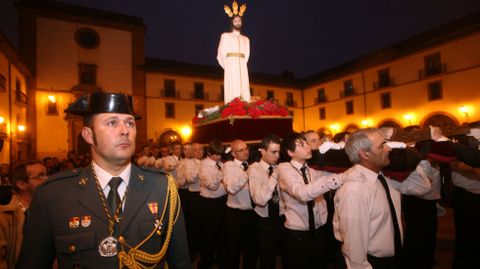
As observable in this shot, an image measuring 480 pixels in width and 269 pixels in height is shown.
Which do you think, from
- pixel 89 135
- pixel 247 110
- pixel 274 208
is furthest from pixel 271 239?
pixel 247 110

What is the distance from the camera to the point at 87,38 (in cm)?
2475

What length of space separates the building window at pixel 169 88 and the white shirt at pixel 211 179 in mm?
24392

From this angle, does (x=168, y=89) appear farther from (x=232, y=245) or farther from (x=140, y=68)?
(x=232, y=245)

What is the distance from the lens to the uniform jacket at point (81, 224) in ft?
6.10

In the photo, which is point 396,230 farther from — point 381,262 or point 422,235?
point 422,235

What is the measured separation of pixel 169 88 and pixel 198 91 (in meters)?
3.19

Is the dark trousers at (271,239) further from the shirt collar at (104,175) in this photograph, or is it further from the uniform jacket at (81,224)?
the shirt collar at (104,175)

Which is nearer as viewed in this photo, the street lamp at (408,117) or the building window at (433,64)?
the building window at (433,64)

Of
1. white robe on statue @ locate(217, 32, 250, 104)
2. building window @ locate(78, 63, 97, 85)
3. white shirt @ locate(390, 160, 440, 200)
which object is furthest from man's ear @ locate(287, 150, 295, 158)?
building window @ locate(78, 63, 97, 85)

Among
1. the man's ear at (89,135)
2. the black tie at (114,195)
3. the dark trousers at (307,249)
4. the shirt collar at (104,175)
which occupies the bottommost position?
the dark trousers at (307,249)

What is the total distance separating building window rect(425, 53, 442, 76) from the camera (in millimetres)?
23547

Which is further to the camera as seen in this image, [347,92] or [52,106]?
[347,92]

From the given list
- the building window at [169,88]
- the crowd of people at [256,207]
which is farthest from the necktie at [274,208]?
the building window at [169,88]

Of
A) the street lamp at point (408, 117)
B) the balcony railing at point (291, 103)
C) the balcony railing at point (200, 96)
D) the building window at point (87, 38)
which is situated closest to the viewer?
the building window at point (87, 38)
